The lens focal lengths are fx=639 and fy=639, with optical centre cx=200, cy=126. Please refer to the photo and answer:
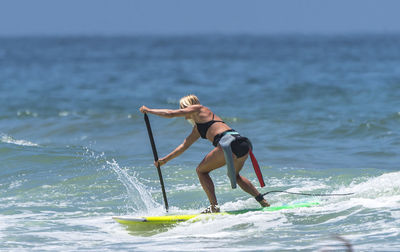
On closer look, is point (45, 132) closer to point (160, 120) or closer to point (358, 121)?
point (160, 120)

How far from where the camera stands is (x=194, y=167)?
11906 millimetres

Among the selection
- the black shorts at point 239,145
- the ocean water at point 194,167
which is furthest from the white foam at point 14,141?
the black shorts at point 239,145

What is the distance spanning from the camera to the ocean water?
294 inches

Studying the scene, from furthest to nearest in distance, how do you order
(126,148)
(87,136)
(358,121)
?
1. (358,121)
2. (87,136)
3. (126,148)

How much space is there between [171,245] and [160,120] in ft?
35.9

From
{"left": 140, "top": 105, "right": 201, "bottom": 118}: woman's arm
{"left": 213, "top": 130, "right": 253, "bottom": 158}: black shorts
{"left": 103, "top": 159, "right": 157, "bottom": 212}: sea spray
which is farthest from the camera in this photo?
{"left": 103, "top": 159, "right": 157, "bottom": 212}: sea spray

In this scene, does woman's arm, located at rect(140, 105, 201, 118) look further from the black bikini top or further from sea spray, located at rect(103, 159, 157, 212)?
sea spray, located at rect(103, 159, 157, 212)

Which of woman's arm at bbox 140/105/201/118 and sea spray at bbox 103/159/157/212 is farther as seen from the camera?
sea spray at bbox 103/159/157/212

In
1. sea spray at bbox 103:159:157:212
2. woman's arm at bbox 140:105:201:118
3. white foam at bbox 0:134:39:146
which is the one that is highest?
white foam at bbox 0:134:39:146

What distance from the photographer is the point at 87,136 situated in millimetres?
16469

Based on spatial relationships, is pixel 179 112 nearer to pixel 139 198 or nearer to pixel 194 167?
pixel 139 198

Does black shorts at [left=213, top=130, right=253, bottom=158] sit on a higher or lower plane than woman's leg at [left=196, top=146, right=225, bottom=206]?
higher

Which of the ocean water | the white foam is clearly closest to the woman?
the ocean water

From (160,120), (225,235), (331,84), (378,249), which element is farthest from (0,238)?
(331,84)
